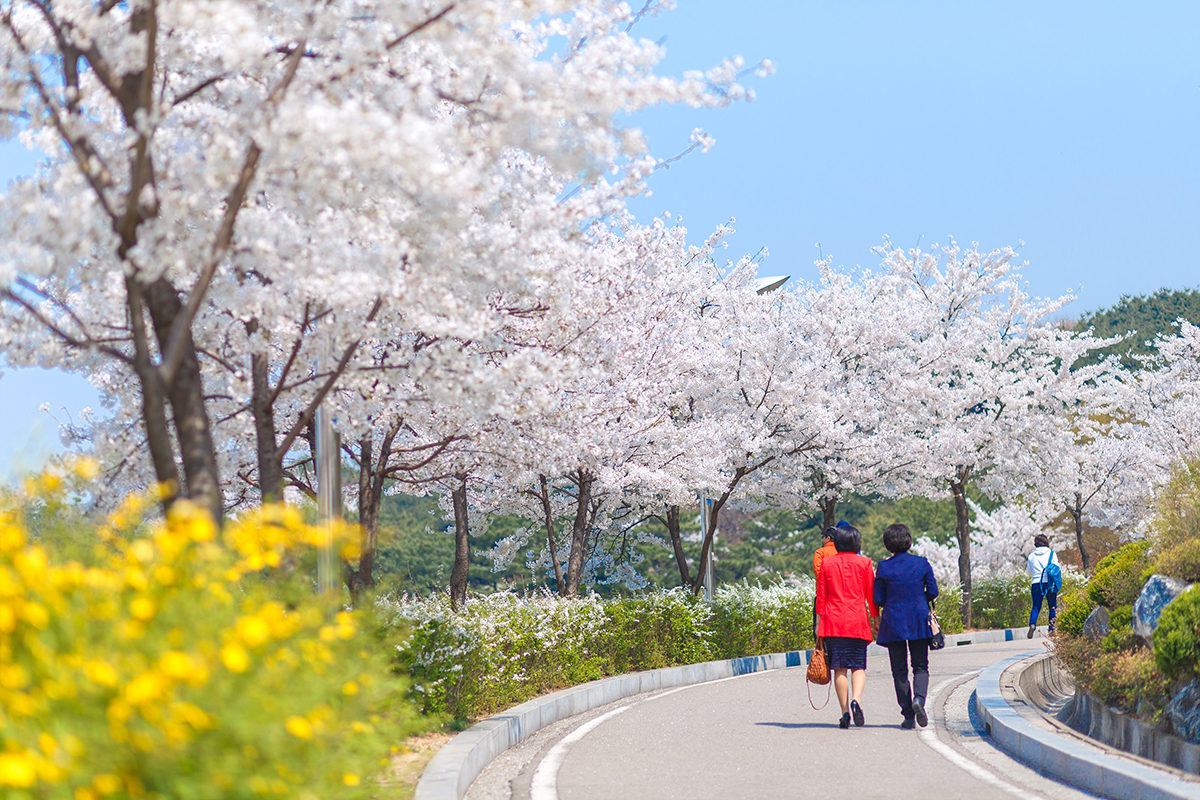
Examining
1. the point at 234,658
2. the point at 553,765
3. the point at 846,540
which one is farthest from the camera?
the point at 846,540

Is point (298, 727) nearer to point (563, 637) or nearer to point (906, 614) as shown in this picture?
point (906, 614)

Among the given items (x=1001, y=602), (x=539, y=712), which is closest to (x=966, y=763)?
(x=539, y=712)

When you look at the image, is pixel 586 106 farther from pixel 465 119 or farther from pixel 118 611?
pixel 118 611

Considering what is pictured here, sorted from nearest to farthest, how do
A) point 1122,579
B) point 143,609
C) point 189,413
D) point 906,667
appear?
point 143,609
point 189,413
point 1122,579
point 906,667

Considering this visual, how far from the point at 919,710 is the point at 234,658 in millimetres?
7930

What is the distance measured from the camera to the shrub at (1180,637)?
717 centimetres

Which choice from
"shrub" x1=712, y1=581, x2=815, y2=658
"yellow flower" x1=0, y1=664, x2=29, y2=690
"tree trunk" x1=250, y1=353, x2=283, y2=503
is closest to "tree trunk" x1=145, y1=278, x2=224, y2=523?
"tree trunk" x1=250, y1=353, x2=283, y2=503

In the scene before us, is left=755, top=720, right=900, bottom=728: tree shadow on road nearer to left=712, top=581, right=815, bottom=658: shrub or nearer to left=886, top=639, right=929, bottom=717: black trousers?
left=886, top=639, right=929, bottom=717: black trousers

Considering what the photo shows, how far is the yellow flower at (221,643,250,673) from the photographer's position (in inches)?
124

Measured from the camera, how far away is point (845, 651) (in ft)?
32.6

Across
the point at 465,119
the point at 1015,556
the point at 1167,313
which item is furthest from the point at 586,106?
the point at 1167,313

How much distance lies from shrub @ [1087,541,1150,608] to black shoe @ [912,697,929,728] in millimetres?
1840

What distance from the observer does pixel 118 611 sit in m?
3.69

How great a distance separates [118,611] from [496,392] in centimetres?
381
